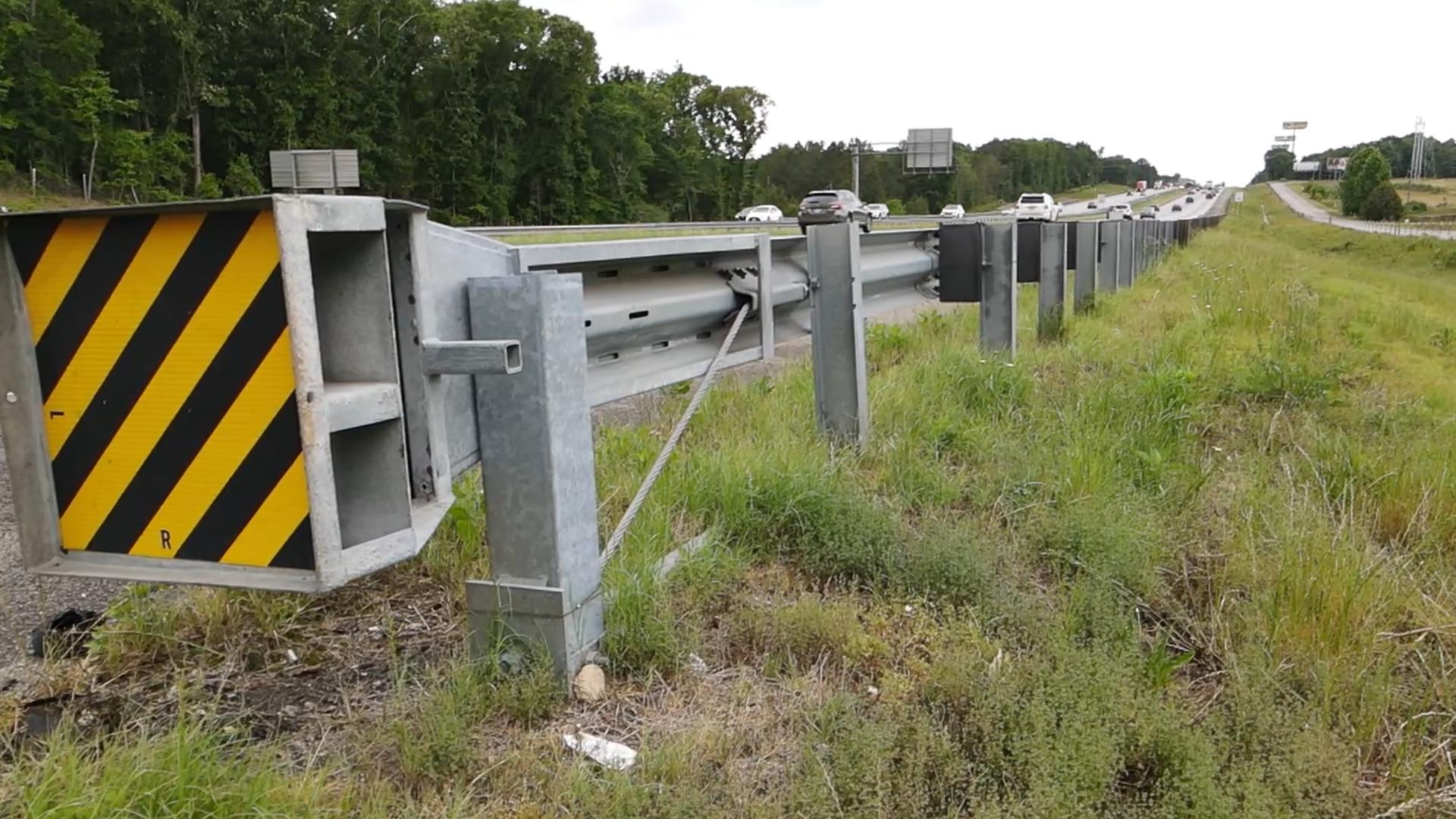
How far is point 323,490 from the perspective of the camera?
68.9 inches

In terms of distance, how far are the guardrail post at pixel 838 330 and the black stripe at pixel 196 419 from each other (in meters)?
2.65

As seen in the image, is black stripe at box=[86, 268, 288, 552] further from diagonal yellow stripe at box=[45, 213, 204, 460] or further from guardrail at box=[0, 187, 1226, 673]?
diagonal yellow stripe at box=[45, 213, 204, 460]

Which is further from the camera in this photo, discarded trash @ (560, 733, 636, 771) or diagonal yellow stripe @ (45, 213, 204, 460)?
discarded trash @ (560, 733, 636, 771)

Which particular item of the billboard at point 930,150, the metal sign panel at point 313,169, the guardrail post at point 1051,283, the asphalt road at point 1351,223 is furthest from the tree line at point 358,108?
the asphalt road at point 1351,223

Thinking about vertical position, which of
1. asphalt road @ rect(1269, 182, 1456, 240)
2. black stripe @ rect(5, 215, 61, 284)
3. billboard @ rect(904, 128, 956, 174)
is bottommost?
asphalt road @ rect(1269, 182, 1456, 240)

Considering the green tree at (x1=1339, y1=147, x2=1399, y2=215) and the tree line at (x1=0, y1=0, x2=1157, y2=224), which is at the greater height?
the tree line at (x1=0, y1=0, x2=1157, y2=224)

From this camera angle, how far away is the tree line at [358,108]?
41.8 metres

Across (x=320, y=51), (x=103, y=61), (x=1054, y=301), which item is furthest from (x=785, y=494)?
(x=320, y=51)

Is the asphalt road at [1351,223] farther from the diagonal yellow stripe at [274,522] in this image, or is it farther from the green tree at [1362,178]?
the diagonal yellow stripe at [274,522]

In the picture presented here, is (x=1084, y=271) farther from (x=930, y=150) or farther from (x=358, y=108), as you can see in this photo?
(x=358, y=108)

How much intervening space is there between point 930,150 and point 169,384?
4646 centimetres

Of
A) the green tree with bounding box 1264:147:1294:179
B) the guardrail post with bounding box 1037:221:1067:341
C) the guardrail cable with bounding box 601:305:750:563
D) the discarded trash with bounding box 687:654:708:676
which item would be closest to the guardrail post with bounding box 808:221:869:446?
the guardrail cable with bounding box 601:305:750:563

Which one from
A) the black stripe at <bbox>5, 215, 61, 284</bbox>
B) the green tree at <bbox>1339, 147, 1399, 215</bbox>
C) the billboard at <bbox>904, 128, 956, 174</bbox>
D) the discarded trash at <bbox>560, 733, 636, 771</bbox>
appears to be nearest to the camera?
the black stripe at <bbox>5, 215, 61, 284</bbox>

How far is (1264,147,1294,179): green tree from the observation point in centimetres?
17550
